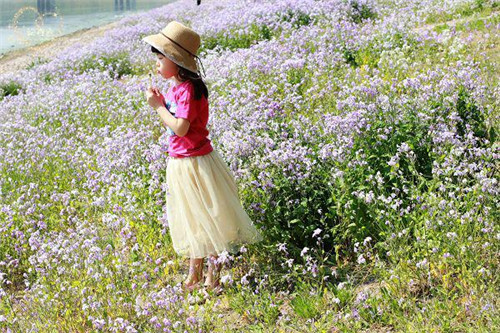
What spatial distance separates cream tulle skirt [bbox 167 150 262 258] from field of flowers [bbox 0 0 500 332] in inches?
10.0

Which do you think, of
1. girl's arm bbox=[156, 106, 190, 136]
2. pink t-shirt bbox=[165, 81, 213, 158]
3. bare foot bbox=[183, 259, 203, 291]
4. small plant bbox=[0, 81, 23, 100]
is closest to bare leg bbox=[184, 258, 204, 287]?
bare foot bbox=[183, 259, 203, 291]

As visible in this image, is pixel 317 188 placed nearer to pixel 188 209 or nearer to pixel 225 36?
pixel 188 209

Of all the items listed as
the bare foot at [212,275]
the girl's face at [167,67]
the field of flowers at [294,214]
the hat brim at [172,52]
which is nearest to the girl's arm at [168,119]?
the girl's face at [167,67]

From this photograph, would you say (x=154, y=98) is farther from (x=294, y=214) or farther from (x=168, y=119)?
(x=294, y=214)

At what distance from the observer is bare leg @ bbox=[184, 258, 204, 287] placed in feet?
15.6

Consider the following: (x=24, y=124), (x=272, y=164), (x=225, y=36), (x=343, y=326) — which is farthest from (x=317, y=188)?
(x=225, y=36)

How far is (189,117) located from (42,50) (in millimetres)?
19741

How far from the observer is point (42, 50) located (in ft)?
72.7

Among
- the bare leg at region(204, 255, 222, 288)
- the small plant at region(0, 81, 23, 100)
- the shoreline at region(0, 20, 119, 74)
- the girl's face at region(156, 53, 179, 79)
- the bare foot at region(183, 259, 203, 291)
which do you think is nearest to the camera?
the girl's face at region(156, 53, 179, 79)

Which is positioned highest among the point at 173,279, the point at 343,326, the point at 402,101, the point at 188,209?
the point at 402,101

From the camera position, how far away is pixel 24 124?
29.6 ft

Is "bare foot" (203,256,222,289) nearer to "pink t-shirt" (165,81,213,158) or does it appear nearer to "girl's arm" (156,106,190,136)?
"pink t-shirt" (165,81,213,158)

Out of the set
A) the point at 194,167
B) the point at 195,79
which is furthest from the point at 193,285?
the point at 195,79

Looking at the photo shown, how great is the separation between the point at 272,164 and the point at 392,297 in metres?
1.71
